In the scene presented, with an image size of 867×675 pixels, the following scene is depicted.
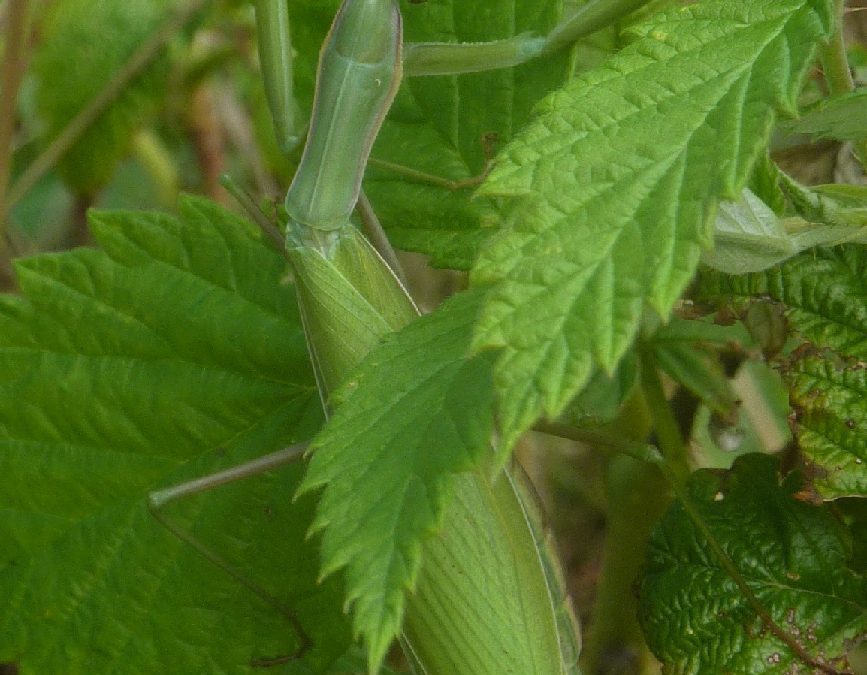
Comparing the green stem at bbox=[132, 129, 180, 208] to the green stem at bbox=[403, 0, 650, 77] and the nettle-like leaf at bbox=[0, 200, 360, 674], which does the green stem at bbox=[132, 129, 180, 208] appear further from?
the green stem at bbox=[403, 0, 650, 77]

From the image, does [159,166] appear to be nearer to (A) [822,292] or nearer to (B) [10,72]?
(B) [10,72]

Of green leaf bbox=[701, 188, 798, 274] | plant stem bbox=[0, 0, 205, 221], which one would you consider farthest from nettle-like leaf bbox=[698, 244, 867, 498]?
plant stem bbox=[0, 0, 205, 221]

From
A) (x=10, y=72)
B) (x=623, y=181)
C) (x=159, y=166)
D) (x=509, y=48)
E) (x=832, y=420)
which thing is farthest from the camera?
(x=159, y=166)

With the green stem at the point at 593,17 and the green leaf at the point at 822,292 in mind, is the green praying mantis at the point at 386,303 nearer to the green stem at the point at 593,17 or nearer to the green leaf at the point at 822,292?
the green stem at the point at 593,17

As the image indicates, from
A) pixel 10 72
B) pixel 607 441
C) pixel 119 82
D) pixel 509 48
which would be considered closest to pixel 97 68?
pixel 119 82

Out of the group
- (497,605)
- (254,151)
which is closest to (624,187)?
(497,605)
